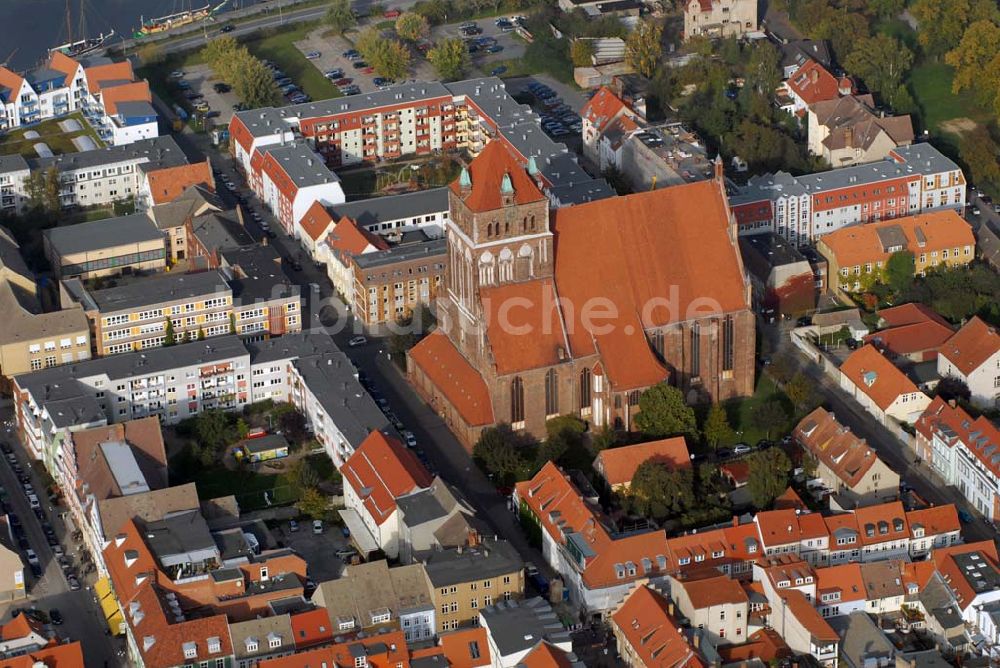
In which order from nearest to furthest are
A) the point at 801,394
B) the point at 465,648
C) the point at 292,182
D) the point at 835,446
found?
1. the point at 465,648
2. the point at 835,446
3. the point at 801,394
4. the point at 292,182

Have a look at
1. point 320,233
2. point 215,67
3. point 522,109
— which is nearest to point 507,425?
point 320,233

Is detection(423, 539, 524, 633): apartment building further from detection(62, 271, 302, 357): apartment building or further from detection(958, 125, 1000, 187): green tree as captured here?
detection(958, 125, 1000, 187): green tree

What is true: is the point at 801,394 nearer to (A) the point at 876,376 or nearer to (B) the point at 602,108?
(A) the point at 876,376

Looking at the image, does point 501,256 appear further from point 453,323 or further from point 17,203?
point 17,203

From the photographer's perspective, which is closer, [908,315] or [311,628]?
[311,628]

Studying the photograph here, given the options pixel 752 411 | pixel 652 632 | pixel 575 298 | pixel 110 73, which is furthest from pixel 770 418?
pixel 110 73

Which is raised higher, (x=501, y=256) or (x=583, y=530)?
(x=501, y=256)

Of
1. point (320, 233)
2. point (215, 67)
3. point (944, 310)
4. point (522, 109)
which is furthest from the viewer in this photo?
point (215, 67)
